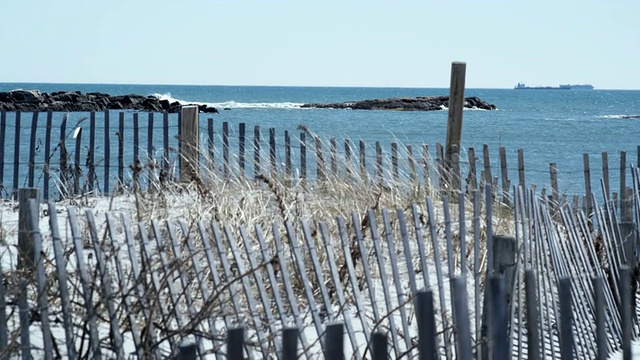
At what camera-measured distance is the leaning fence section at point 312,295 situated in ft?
8.39

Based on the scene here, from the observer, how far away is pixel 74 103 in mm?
47062

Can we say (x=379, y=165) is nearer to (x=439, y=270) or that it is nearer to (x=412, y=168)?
(x=412, y=168)

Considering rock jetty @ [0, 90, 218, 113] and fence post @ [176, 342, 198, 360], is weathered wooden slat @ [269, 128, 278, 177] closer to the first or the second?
fence post @ [176, 342, 198, 360]

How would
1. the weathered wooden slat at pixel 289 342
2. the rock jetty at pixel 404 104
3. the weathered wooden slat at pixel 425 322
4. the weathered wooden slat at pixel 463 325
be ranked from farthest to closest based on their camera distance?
1. the rock jetty at pixel 404 104
2. the weathered wooden slat at pixel 463 325
3. the weathered wooden slat at pixel 425 322
4. the weathered wooden slat at pixel 289 342

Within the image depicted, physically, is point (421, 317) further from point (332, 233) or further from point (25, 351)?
point (332, 233)

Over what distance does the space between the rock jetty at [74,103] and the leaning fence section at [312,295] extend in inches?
1539

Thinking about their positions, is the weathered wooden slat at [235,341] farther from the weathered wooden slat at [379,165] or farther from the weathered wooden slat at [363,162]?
the weathered wooden slat at [379,165]

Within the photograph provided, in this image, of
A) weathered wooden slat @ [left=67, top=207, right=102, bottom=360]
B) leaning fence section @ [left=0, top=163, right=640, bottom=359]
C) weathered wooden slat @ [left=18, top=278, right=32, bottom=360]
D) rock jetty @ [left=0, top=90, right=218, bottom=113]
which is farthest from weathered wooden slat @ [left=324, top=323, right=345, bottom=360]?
rock jetty @ [left=0, top=90, right=218, bottom=113]

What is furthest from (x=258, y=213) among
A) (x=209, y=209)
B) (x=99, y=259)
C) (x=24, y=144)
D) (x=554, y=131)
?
(x=554, y=131)

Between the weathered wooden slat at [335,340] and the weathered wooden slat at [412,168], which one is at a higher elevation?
the weathered wooden slat at [335,340]

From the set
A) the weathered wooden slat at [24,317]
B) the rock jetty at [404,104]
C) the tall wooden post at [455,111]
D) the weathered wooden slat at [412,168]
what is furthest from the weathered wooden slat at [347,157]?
the rock jetty at [404,104]

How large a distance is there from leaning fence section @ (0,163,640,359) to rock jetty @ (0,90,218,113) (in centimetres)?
3910

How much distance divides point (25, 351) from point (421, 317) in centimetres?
154

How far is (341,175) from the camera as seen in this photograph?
7.32 metres
